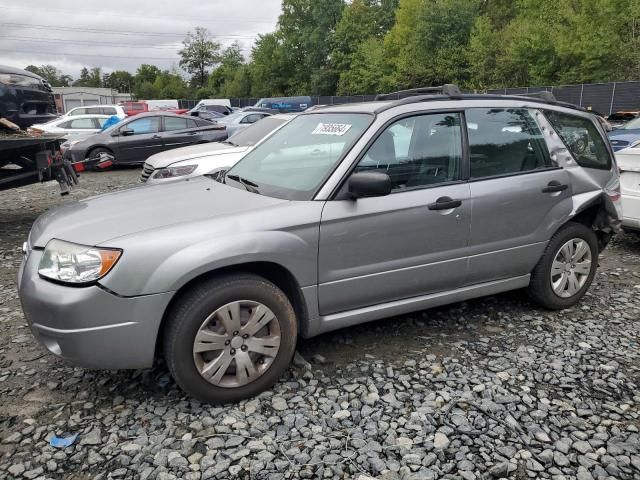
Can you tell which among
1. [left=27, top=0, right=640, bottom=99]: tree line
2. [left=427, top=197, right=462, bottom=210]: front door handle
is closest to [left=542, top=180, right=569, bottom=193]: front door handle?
[left=427, top=197, right=462, bottom=210]: front door handle

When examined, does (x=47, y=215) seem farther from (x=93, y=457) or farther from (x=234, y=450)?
(x=234, y=450)

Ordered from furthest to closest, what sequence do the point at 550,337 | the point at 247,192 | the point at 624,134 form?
the point at 624,134 → the point at 550,337 → the point at 247,192

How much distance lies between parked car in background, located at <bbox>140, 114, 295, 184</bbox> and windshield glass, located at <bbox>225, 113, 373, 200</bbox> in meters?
3.37

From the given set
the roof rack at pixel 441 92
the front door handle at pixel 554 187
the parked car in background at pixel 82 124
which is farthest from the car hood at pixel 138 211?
the parked car in background at pixel 82 124

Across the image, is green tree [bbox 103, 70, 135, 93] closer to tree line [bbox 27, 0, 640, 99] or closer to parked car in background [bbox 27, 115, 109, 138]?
tree line [bbox 27, 0, 640, 99]

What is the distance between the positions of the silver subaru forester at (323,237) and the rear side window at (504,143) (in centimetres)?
1

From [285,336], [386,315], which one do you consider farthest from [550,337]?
[285,336]

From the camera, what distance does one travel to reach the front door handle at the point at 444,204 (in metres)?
3.50

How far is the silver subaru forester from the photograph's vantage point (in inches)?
109

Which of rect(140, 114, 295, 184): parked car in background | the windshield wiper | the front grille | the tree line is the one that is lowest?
the front grille

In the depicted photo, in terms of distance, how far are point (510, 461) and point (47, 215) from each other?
125 inches

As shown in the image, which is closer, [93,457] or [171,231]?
[93,457]

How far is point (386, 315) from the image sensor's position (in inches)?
138

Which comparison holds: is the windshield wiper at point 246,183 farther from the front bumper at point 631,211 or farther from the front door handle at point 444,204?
the front bumper at point 631,211
